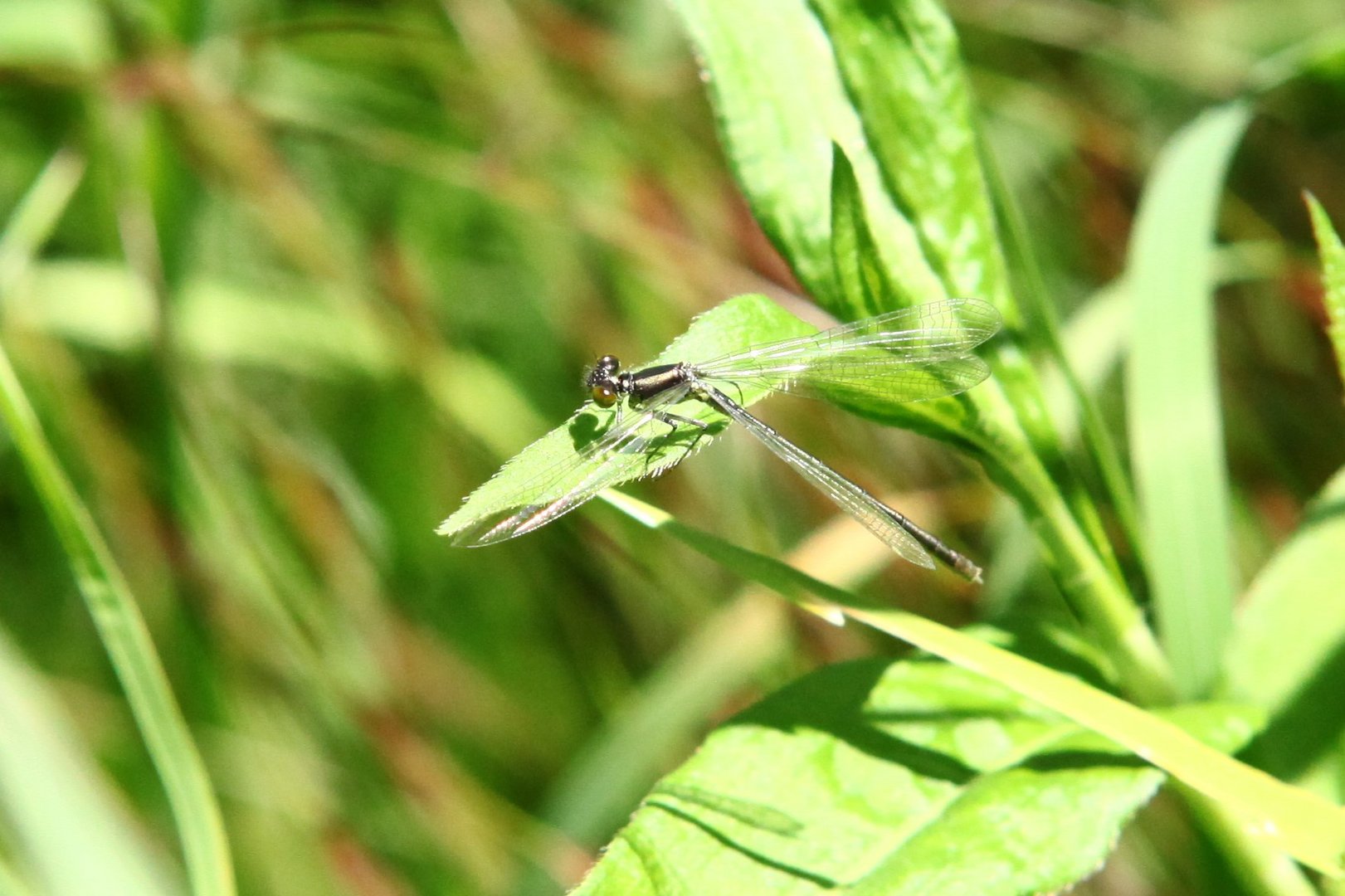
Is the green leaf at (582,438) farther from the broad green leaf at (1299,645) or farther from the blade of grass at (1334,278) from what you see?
the broad green leaf at (1299,645)

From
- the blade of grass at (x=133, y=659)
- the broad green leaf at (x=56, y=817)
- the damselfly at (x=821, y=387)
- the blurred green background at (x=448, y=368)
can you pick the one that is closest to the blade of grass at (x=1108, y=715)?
the damselfly at (x=821, y=387)

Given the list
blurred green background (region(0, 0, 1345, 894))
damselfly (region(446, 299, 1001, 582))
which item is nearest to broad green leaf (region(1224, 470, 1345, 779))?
damselfly (region(446, 299, 1001, 582))

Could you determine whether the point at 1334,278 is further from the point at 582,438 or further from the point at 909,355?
the point at 582,438

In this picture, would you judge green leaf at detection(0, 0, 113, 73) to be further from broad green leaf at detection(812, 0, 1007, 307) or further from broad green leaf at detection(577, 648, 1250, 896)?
broad green leaf at detection(577, 648, 1250, 896)

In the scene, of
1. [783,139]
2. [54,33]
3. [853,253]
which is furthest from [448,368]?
[853,253]

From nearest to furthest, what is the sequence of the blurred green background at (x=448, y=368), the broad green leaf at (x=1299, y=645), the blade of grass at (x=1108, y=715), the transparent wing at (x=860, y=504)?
1. the blade of grass at (x=1108, y=715)
2. the broad green leaf at (x=1299, y=645)
3. the transparent wing at (x=860, y=504)
4. the blurred green background at (x=448, y=368)

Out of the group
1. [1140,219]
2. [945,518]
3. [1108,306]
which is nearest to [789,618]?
[945,518]
